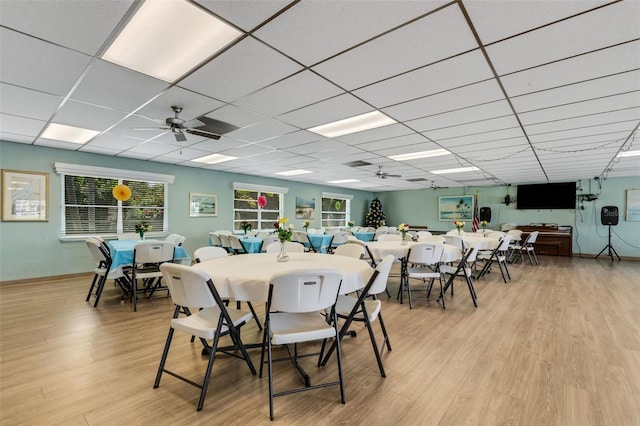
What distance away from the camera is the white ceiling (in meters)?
1.82

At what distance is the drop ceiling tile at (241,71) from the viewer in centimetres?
223

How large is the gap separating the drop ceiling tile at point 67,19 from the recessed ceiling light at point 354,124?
2.53 meters

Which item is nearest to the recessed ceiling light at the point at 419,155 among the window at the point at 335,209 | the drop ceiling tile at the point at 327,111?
the drop ceiling tile at the point at 327,111

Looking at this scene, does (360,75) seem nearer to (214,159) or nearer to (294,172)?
(214,159)

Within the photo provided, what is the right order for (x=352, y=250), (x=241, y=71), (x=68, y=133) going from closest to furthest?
1. (x=241, y=71)
2. (x=352, y=250)
3. (x=68, y=133)

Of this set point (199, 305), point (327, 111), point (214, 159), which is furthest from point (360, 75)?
point (214, 159)

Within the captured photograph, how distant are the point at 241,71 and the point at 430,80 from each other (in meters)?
1.72

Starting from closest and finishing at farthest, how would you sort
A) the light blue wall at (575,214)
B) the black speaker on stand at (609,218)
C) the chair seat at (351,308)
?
the chair seat at (351,308) → the black speaker on stand at (609,218) → the light blue wall at (575,214)

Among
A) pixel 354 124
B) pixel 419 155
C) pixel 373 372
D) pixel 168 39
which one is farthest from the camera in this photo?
pixel 419 155

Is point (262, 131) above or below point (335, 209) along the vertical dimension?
above

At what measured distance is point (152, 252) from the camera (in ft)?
13.1

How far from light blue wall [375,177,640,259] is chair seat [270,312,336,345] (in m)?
11.1

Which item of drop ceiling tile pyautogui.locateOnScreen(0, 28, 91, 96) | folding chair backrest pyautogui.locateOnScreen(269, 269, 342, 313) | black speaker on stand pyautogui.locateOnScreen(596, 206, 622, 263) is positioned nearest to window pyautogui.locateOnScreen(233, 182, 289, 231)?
drop ceiling tile pyautogui.locateOnScreen(0, 28, 91, 96)

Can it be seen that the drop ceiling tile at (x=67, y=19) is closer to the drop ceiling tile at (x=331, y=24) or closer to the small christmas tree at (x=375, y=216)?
the drop ceiling tile at (x=331, y=24)
